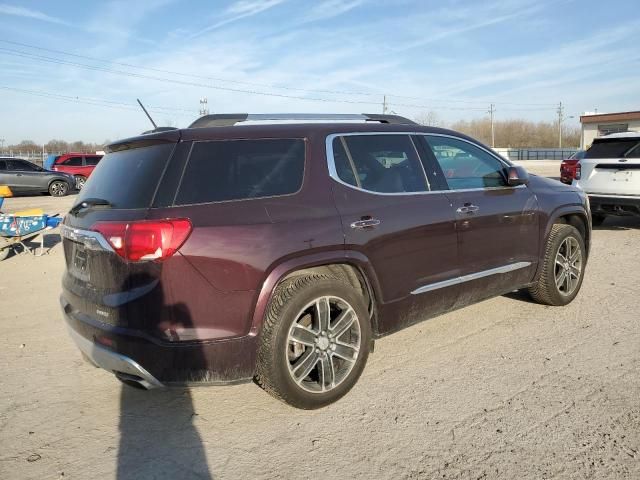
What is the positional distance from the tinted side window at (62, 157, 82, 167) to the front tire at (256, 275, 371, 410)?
24.6m

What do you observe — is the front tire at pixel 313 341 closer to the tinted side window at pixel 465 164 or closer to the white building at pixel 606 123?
the tinted side window at pixel 465 164

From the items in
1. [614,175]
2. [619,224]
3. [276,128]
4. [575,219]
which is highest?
[276,128]

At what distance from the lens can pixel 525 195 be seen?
4.73 m

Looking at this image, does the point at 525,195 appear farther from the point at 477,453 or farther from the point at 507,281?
the point at 477,453

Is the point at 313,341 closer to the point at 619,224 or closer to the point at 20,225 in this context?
the point at 20,225

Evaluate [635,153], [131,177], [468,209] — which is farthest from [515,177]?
[635,153]

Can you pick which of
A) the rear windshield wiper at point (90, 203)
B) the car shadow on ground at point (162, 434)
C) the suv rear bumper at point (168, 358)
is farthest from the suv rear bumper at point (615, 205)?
the rear windshield wiper at point (90, 203)

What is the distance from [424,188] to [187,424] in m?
2.37

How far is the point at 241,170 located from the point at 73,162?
24.6 meters

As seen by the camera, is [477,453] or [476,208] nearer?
[477,453]

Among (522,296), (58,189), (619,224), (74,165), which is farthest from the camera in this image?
(74,165)

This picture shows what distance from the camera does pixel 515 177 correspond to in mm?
4539

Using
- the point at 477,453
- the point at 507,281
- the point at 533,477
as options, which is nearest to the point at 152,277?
the point at 477,453

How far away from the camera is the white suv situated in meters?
8.80
